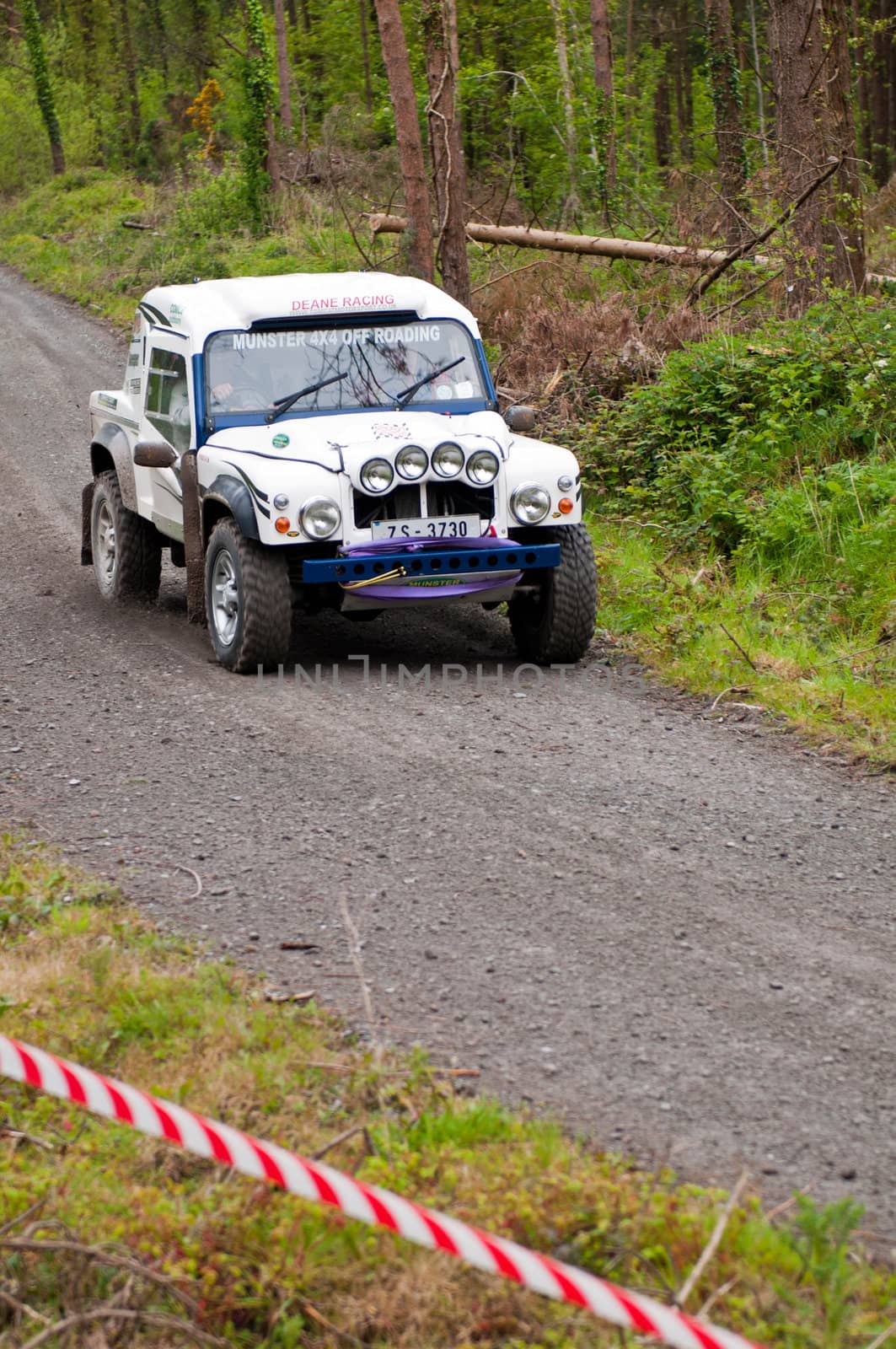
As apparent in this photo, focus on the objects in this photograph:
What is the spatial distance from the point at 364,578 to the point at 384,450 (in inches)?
27.2

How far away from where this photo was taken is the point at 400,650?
8484 mm

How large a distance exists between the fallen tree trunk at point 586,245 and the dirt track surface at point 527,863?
7.53 metres

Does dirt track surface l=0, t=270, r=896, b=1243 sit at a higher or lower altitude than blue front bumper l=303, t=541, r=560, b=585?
lower

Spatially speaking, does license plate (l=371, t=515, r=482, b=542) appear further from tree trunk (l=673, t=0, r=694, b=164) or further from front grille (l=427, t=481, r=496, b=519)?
tree trunk (l=673, t=0, r=694, b=164)

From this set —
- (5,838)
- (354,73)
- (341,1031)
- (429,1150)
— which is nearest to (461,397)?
(5,838)

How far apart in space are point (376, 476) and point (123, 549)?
9.50 feet

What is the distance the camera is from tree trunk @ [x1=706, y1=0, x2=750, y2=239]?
2066cm

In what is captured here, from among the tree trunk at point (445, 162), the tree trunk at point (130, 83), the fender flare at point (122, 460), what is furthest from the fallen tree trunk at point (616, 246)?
the tree trunk at point (130, 83)

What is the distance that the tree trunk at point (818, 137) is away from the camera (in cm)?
1286

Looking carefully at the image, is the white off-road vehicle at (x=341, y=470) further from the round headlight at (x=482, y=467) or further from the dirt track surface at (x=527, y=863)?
the dirt track surface at (x=527, y=863)

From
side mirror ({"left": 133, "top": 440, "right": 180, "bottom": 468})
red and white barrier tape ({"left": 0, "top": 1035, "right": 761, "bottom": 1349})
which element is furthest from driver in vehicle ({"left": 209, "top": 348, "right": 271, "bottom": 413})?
red and white barrier tape ({"left": 0, "top": 1035, "right": 761, "bottom": 1349})

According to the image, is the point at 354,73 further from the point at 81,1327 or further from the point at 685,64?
the point at 81,1327

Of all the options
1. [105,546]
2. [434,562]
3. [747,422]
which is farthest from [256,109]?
[434,562]

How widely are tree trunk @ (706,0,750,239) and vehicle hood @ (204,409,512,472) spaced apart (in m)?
13.6
